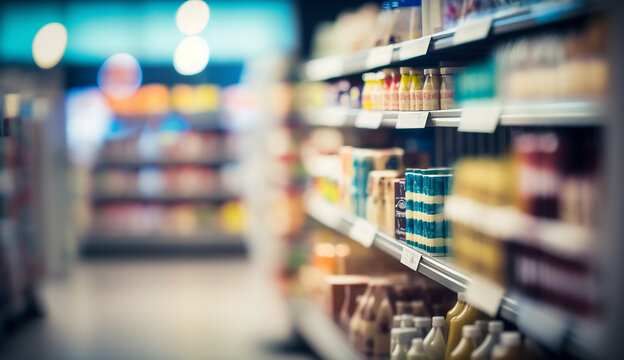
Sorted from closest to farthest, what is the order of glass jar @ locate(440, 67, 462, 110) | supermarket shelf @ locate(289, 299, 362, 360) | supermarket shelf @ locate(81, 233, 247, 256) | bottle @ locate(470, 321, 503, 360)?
bottle @ locate(470, 321, 503, 360), glass jar @ locate(440, 67, 462, 110), supermarket shelf @ locate(289, 299, 362, 360), supermarket shelf @ locate(81, 233, 247, 256)

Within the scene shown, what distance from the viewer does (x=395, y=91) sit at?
10.9 ft

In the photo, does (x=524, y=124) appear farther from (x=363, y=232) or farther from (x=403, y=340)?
(x=363, y=232)

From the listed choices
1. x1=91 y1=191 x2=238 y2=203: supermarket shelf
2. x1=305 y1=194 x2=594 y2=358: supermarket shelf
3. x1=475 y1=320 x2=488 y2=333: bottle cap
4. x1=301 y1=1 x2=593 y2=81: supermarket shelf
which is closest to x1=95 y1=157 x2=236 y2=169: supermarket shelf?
x1=91 y1=191 x2=238 y2=203: supermarket shelf

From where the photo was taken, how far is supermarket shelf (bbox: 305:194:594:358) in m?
1.70

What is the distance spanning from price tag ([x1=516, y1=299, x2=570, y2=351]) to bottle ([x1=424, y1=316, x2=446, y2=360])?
824 millimetres

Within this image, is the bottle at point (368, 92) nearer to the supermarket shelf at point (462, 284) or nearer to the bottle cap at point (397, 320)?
the supermarket shelf at point (462, 284)

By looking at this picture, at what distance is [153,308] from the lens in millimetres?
7141

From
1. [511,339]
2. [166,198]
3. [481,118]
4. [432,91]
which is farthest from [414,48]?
[166,198]

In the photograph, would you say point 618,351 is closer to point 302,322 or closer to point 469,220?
point 469,220

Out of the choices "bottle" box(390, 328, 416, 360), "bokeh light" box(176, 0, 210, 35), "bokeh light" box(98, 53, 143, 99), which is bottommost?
"bottle" box(390, 328, 416, 360)

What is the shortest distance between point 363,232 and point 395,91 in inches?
28.1

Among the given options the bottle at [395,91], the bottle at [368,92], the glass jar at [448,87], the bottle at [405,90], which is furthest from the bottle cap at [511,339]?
Answer: the bottle at [368,92]

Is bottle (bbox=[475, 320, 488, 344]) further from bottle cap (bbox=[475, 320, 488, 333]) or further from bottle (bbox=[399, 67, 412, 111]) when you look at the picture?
bottle (bbox=[399, 67, 412, 111])

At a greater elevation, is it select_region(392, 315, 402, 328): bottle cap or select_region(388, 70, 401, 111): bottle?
select_region(388, 70, 401, 111): bottle
